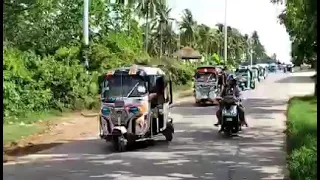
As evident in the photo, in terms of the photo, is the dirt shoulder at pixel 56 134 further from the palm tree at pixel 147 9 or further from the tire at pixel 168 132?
the palm tree at pixel 147 9

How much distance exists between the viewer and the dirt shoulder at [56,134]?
1387 centimetres

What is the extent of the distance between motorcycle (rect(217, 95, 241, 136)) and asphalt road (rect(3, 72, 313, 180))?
0.90 ft

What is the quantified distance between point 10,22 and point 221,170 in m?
13.0

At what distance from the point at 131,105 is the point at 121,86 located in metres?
0.58

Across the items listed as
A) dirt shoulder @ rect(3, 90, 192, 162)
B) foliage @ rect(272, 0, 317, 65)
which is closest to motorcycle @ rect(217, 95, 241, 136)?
foliage @ rect(272, 0, 317, 65)

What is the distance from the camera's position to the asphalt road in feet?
32.2

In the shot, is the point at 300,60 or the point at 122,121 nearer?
the point at 122,121

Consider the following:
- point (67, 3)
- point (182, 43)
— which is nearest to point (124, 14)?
point (67, 3)

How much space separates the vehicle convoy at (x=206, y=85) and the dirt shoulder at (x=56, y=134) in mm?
5097

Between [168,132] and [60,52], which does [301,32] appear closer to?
[168,132]

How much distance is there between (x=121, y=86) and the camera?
13.0 m

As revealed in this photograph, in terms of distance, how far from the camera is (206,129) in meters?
16.9

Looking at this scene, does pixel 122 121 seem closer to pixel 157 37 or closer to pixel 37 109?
pixel 37 109

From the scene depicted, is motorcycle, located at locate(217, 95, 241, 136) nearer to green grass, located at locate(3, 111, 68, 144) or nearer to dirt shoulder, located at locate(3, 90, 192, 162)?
dirt shoulder, located at locate(3, 90, 192, 162)
